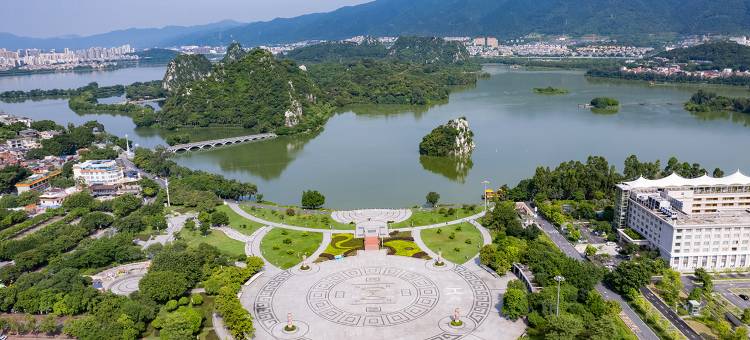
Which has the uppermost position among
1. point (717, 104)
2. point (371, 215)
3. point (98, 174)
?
point (717, 104)

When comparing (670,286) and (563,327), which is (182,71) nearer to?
(670,286)

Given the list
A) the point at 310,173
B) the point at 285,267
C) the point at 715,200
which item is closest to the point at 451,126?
the point at 310,173

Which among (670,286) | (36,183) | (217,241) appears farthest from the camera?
(36,183)

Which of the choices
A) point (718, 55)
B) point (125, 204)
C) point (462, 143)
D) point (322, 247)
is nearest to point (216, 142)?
point (125, 204)

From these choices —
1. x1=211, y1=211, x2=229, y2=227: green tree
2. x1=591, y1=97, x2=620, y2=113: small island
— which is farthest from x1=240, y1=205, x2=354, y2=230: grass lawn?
x1=591, y1=97, x2=620, y2=113: small island

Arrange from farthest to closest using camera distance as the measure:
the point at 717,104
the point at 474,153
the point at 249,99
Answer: the point at 249,99 → the point at 717,104 → the point at 474,153

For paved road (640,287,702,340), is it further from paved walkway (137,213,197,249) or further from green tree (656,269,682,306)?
paved walkway (137,213,197,249)

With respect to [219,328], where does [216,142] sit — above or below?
above
